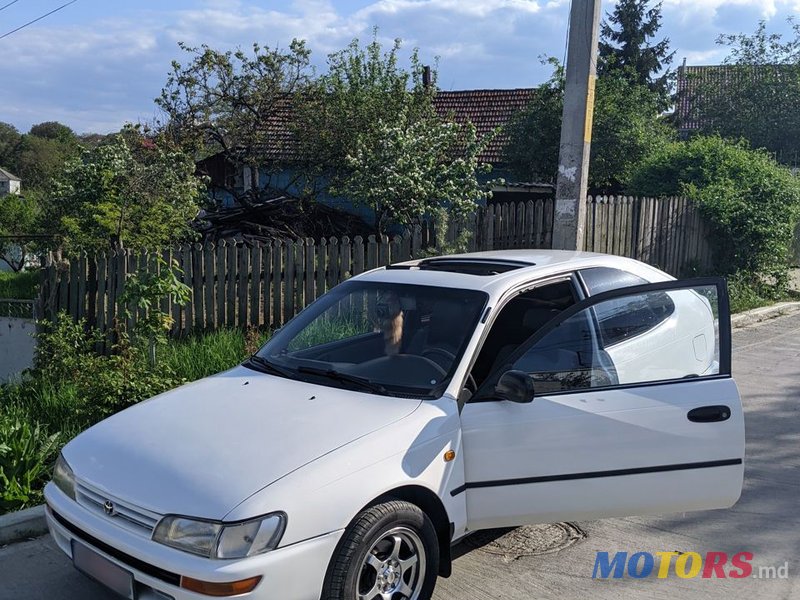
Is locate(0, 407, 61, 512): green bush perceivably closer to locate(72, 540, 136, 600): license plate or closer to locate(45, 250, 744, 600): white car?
locate(45, 250, 744, 600): white car

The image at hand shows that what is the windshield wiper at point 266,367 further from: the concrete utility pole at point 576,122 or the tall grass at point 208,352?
the concrete utility pole at point 576,122

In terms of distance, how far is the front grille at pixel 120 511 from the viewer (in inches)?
119

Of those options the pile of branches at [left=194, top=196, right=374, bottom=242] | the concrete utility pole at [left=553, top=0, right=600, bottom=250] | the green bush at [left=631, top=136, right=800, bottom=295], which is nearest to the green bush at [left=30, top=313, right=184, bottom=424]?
the concrete utility pole at [left=553, top=0, right=600, bottom=250]

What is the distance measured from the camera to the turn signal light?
9.32 ft

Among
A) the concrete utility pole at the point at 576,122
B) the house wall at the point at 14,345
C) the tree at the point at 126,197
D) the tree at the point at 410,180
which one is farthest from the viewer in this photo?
the house wall at the point at 14,345

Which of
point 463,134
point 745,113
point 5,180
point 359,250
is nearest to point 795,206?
point 463,134

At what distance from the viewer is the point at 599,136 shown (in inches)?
752

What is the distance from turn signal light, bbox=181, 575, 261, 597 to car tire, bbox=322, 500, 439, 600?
34 centimetres

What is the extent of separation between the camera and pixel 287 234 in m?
15.0

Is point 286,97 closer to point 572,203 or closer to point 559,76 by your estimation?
point 559,76

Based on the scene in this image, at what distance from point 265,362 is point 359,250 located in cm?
486

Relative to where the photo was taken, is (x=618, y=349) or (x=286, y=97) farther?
(x=286, y=97)

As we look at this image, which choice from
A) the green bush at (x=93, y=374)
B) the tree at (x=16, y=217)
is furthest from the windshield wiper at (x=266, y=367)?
the tree at (x=16, y=217)

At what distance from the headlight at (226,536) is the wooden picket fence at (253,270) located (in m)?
4.36
